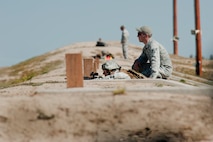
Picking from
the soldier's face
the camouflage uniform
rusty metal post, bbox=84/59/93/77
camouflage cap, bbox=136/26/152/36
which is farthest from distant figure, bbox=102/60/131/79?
rusty metal post, bbox=84/59/93/77

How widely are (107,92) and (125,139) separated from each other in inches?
29.5

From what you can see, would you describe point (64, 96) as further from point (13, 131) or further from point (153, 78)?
point (153, 78)

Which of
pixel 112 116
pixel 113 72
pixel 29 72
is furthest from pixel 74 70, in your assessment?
pixel 29 72

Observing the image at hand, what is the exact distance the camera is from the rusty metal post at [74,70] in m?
10.4

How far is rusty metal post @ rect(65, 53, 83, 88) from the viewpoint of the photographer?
1038cm

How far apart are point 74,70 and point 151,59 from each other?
258cm

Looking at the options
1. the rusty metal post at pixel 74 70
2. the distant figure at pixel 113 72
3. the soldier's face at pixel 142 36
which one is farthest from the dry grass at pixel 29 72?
the rusty metal post at pixel 74 70

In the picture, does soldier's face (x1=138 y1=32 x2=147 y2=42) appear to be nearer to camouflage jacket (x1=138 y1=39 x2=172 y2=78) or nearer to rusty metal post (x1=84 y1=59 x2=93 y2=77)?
camouflage jacket (x1=138 y1=39 x2=172 y2=78)

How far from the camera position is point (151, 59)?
12.7 m

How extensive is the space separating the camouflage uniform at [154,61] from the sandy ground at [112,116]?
3169mm

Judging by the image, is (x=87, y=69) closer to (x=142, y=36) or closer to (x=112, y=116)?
(x=142, y=36)

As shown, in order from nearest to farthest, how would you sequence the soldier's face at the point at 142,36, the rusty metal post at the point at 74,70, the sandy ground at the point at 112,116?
1. the sandy ground at the point at 112,116
2. the rusty metal post at the point at 74,70
3. the soldier's face at the point at 142,36

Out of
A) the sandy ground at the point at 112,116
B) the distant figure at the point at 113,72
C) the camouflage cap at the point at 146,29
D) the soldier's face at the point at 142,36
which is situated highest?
the camouflage cap at the point at 146,29

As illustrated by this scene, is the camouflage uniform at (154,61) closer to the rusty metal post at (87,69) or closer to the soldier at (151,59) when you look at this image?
the soldier at (151,59)
